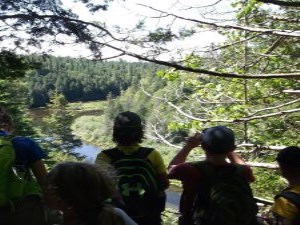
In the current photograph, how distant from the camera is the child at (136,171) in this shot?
2273 mm

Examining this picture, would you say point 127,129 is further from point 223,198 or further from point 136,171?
point 223,198

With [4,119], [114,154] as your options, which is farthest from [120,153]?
[4,119]

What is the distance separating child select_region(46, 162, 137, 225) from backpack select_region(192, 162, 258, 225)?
2.26 feet

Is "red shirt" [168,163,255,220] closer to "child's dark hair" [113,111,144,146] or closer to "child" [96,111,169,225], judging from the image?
"child" [96,111,169,225]

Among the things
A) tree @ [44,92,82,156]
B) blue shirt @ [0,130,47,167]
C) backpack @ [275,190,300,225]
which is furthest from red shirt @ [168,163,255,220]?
tree @ [44,92,82,156]

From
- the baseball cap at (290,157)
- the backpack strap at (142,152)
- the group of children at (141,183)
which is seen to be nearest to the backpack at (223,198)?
the group of children at (141,183)

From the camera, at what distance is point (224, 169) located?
6.77ft

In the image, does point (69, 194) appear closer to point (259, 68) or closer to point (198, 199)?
point (198, 199)

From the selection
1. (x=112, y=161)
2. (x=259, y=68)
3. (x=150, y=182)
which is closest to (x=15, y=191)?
(x=112, y=161)

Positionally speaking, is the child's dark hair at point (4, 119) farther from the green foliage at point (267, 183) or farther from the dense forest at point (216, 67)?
the green foliage at point (267, 183)

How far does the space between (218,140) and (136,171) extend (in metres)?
0.50

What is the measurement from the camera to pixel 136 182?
2.28 meters

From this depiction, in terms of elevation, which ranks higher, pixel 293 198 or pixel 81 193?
pixel 81 193

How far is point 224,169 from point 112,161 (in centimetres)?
62
